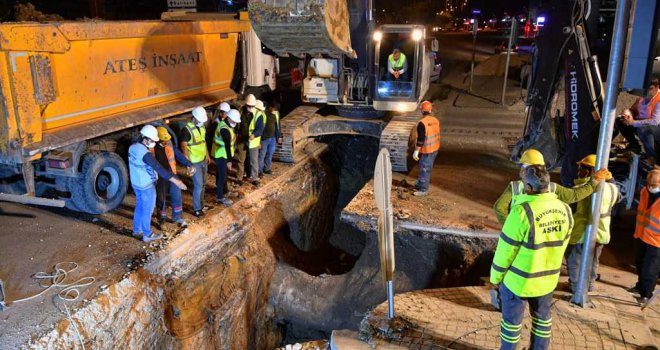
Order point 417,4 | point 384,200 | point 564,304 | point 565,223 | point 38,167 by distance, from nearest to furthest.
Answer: point 565,223, point 384,200, point 564,304, point 38,167, point 417,4

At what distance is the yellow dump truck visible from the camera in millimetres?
6770

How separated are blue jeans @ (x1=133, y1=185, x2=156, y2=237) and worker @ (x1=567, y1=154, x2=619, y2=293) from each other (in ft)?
17.3

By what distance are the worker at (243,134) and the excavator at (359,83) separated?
3.39ft

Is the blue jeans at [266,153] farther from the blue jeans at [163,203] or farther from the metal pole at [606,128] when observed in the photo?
the metal pole at [606,128]

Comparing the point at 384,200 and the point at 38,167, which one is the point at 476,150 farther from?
Result: the point at 38,167

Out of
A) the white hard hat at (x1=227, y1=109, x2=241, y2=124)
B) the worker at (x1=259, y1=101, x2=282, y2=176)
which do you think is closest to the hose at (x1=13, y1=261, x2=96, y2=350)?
the white hard hat at (x1=227, y1=109, x2=241, y2=124)

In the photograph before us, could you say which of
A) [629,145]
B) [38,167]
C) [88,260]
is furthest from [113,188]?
[629,145]

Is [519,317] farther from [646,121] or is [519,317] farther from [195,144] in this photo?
[195,144]

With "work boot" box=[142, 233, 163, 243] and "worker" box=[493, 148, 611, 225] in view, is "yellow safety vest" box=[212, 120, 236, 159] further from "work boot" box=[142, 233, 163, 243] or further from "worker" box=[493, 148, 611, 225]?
"worker" box=[493, 148, 611, 225]

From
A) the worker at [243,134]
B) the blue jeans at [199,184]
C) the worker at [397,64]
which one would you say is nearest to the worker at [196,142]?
the blue jeans at [199,184]

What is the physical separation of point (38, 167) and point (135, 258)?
2.32 meters

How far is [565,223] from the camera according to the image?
4.20 meters

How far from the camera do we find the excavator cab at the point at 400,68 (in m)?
10.1

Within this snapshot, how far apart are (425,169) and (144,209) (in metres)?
4.48
